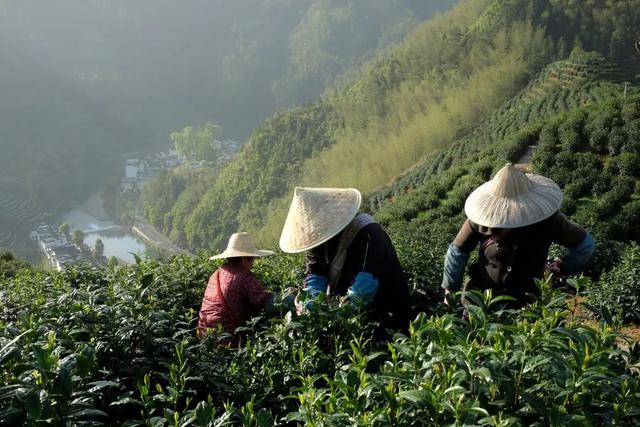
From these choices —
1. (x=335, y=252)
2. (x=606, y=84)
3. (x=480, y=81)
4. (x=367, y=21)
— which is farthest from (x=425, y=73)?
(x=367, y=21)

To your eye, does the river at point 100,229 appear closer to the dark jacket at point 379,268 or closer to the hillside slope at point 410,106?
the hillside slope at point 410,106

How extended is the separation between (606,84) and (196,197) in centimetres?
4239

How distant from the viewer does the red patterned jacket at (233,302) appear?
9.55 ft

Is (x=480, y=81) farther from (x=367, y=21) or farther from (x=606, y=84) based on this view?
(x=367, y=21)

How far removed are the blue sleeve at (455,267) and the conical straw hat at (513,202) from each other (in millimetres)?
191

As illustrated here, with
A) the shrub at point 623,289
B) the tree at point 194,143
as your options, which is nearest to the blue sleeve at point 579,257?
the shrub at point 623,289

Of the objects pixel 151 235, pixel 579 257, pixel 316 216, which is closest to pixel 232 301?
pixel 316 216

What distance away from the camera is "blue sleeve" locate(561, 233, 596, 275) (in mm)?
2531

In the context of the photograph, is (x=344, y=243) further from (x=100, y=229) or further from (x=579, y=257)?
(x=100, y=229)

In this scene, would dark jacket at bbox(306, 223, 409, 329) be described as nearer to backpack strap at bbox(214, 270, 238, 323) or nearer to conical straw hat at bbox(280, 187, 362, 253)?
conical straw hat at bbox(280, 187, 362, 253)

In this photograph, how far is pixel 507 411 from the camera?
1294 mm

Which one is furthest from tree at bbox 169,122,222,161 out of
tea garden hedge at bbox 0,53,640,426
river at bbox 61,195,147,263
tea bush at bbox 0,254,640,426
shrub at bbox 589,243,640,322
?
tea bush at bbox 0,254,640,426

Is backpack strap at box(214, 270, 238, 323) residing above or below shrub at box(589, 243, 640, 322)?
above

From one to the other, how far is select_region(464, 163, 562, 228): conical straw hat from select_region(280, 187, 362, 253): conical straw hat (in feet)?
1.95
